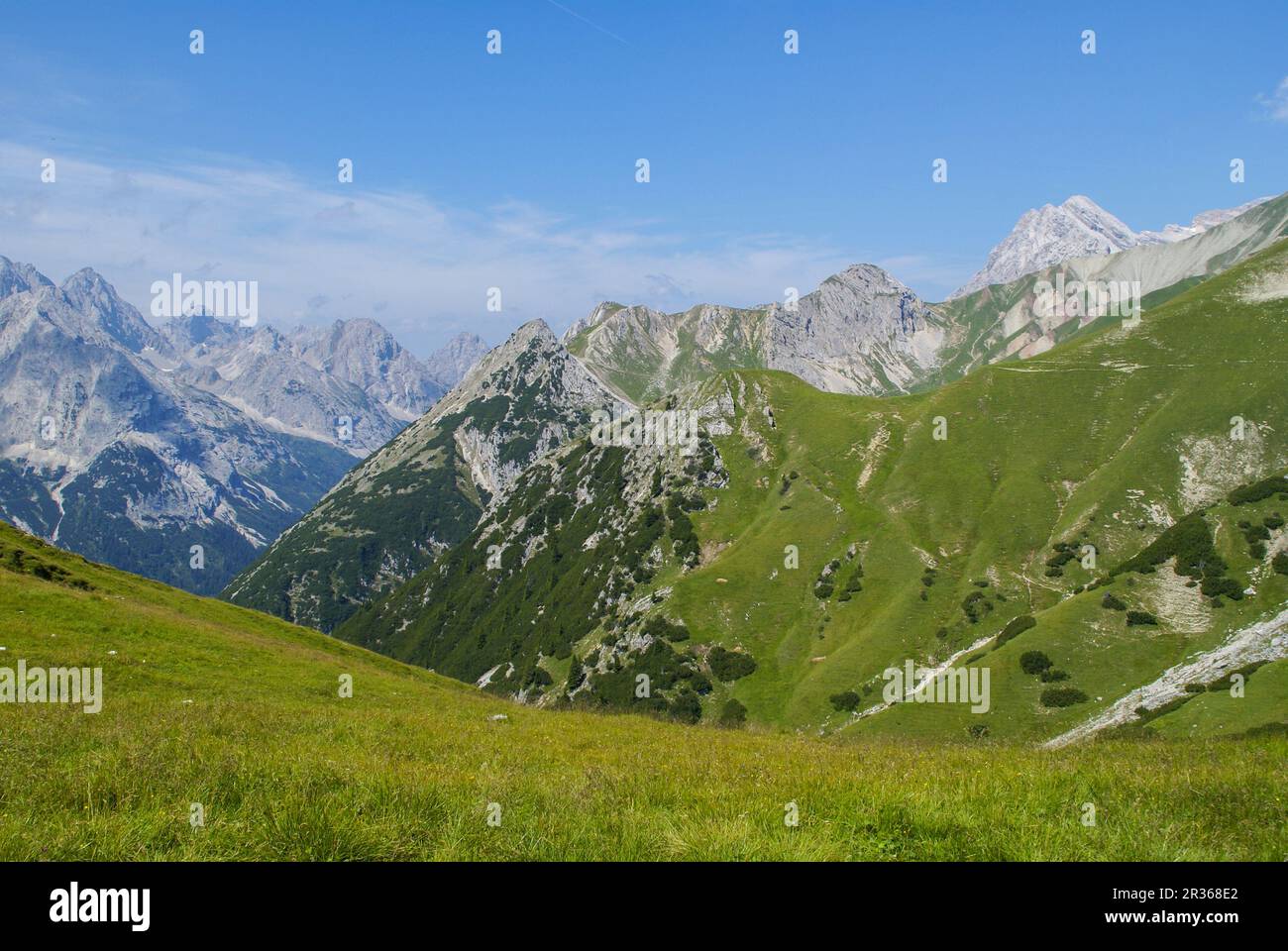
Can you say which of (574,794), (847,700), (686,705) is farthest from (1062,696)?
(574,794)

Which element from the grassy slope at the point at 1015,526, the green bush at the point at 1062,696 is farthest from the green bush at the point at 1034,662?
the green bush at the point at 1062,696

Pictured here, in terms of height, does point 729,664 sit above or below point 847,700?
above

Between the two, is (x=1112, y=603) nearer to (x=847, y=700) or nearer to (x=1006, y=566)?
(x=1006, y=566)

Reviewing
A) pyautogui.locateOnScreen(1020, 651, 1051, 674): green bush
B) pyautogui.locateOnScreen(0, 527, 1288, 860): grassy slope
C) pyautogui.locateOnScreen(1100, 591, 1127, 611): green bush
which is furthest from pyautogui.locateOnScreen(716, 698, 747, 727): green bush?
pyautogui.locateOnScreen(0, 527, 1288, 860): grassy slope

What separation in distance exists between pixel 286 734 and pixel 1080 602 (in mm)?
131489

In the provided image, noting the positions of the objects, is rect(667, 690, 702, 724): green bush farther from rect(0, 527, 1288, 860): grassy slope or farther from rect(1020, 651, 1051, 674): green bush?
rect(0, 527, 1288, 860): grassy slope

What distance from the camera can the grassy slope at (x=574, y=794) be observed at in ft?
23.0

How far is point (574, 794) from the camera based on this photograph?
923cm

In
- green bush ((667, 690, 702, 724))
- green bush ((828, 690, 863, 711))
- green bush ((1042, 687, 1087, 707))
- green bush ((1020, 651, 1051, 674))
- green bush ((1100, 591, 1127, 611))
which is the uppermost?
green bush ((1100, 591, 1127, 611))

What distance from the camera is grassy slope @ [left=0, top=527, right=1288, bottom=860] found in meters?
7.01

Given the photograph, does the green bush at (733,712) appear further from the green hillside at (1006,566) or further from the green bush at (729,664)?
the green bush at (729,664)

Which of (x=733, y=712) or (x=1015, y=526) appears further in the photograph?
(x=1015, y=526)
